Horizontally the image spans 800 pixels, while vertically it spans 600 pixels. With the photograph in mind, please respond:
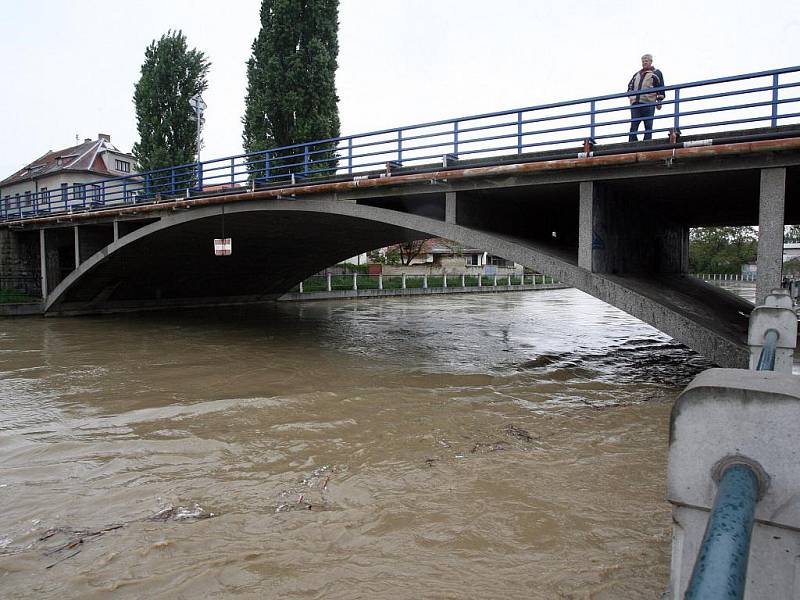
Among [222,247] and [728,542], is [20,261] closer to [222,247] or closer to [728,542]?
[222,247]

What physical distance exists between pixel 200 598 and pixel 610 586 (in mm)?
2773

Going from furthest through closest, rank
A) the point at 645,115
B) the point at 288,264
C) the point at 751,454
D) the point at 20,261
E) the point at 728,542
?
the point at 288,264 → the point at 20,261 → the point at 645,115 → the point at 751,454 → the point at 728,542

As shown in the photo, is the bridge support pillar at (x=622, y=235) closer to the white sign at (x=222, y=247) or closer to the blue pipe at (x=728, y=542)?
the blue pipe at (x=728, y=542)

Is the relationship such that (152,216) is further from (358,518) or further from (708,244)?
(708,244)

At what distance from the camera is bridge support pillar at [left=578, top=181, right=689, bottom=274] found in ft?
33.1

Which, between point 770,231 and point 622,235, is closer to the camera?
point 770,231

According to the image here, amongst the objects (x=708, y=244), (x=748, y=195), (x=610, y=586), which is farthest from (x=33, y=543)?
(x=708, y=244)

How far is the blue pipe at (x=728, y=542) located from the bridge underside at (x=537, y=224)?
820 cm

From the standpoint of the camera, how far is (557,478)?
5.98 metres

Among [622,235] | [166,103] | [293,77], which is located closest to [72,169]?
[166,103]

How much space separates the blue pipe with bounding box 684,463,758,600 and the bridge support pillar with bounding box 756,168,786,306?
8147 millimetres

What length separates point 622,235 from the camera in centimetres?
1148

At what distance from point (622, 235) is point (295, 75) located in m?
20.0

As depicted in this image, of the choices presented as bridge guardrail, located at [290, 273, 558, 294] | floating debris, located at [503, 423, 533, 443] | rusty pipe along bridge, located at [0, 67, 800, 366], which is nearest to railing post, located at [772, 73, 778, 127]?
rusty pipe along bridge, located at [0, 67, 800, 366]
